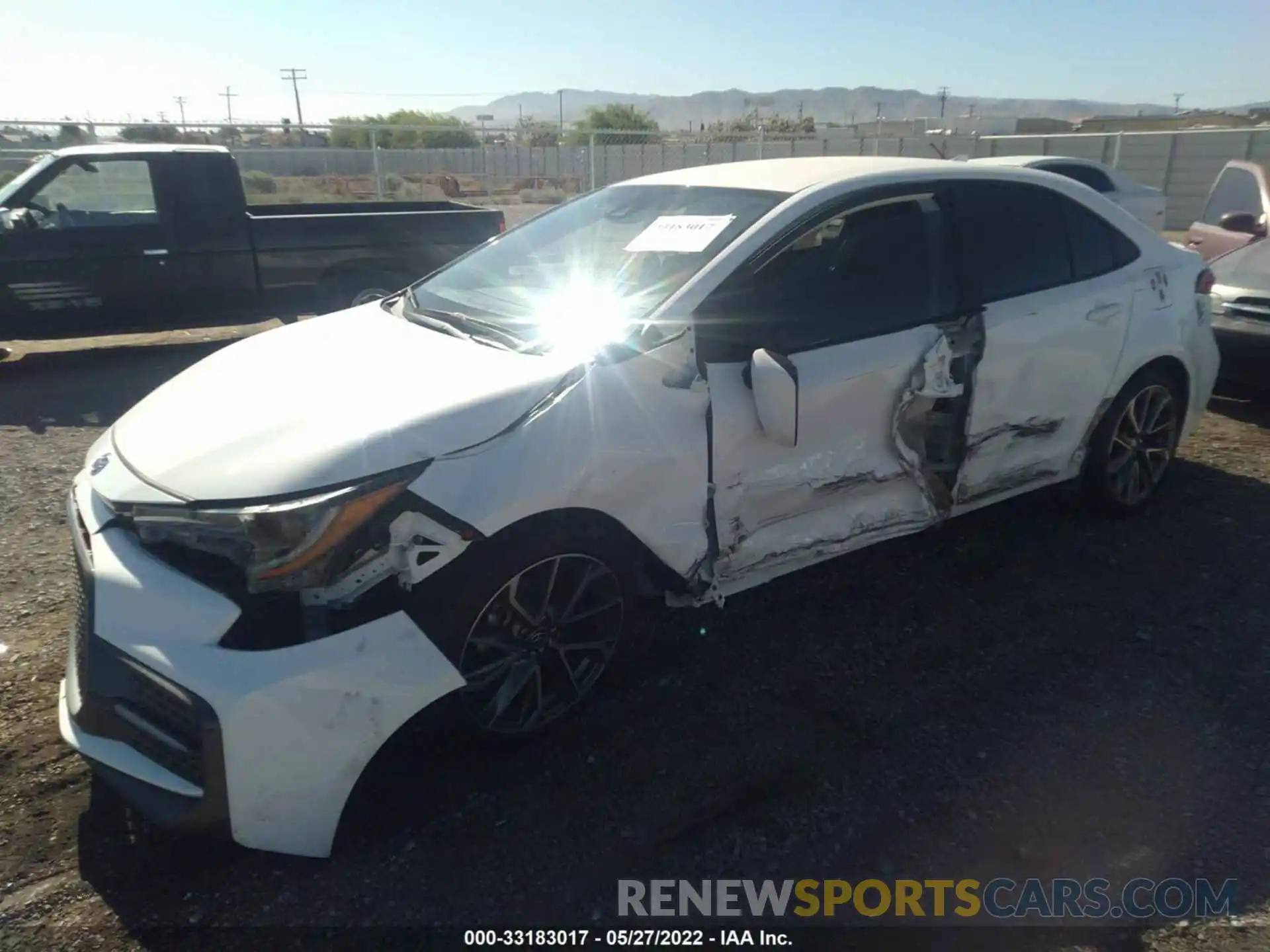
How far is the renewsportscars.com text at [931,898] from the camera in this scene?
94.4 inches

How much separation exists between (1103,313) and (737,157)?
2197 cm

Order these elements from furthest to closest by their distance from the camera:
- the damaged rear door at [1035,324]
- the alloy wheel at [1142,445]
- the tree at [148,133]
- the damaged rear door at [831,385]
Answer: the tree at [148,133] → the alloy wheel at [1142,445] → the damaged rear door at [1035,324] → the damaged rear door at [831,385]

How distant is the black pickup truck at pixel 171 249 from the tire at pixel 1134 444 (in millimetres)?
6264

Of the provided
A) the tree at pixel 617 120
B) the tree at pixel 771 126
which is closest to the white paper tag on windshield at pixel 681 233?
the tree at pixel 771 126

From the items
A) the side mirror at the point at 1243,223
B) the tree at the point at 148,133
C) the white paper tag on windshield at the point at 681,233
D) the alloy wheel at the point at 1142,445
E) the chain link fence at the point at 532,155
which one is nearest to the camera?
the white paper tag on windshield at the point at 681,233

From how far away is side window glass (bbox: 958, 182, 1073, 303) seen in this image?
3.78 metres

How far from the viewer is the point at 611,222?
12.5ft

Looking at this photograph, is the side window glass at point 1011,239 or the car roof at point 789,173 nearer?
the car roof at point 789,173

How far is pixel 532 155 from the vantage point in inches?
1028

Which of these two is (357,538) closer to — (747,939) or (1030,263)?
(747,939)

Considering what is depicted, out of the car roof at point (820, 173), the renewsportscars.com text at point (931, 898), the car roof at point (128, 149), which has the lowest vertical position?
the renewsportscars.com text at point (931, 898)

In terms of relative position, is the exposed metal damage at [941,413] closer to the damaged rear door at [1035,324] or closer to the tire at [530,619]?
the damaged rear door at [1035,324]

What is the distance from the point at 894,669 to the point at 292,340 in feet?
8.40

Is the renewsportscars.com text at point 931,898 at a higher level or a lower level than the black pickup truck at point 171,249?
lower
